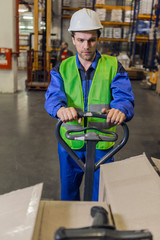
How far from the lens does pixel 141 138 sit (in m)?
4.67

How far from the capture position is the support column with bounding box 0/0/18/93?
738 centimetres

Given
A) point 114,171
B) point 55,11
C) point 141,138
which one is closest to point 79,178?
point 114,171

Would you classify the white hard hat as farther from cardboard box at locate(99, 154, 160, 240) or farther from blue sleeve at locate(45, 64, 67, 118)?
cardboard box at locate(99, 154, 160, 240)

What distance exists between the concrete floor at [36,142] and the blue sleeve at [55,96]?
1455mm

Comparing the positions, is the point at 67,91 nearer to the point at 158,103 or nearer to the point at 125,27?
the point at 158,103

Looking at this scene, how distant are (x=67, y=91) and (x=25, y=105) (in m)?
5.18

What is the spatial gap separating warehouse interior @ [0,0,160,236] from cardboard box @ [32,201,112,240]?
1865mm

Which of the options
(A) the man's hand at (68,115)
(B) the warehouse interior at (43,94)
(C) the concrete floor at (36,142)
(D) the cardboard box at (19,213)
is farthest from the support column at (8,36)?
(D) the cardboard box at (19,213)

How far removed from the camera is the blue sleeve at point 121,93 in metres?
1.57

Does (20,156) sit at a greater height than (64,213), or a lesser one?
lesser

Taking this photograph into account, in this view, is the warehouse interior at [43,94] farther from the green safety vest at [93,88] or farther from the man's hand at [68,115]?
the man's hand at [68,115]

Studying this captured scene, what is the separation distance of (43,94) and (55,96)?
6.97 meters

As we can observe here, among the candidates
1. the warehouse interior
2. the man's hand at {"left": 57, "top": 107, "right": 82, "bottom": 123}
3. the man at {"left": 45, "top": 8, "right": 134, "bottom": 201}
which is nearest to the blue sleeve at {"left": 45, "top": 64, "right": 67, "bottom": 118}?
the man at {"left": 45, "top": 8, "right": 134, "bottom": 201}

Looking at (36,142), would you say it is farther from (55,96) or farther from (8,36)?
(8,36)
